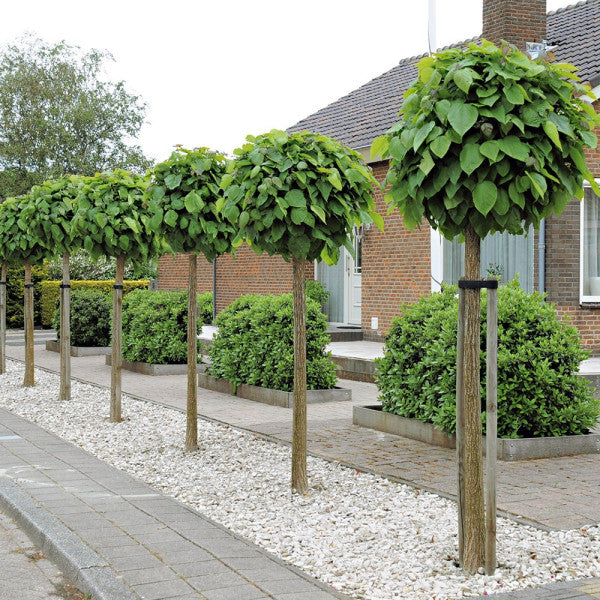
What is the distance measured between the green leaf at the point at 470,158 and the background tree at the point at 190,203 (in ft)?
11.7

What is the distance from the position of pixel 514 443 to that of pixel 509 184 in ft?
11.3

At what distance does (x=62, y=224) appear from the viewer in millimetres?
10859

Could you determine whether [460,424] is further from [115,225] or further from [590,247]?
[590,247]

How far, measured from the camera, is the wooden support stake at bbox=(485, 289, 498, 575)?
4.50 meters

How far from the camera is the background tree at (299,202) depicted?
6.01 m

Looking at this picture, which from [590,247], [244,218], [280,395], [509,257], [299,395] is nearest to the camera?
[244,218]

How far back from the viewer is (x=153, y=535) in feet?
17.1

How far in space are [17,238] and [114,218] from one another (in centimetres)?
383

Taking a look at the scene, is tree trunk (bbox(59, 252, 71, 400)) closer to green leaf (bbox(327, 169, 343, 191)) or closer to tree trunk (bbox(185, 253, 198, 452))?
Answer: tree trunk (bbox(185, 253, 198, 452))

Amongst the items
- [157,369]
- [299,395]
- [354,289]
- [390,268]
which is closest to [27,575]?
[299,395]

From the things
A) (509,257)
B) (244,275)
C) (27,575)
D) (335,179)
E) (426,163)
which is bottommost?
(27,575)

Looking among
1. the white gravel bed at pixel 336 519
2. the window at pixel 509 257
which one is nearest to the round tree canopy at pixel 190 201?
the white gravel bed at pixel 336 519

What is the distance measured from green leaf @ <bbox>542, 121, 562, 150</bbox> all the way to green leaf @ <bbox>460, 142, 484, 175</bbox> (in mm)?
349

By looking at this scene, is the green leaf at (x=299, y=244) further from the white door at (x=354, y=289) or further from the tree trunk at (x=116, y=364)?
Answer: the white door at (x=354, y=289)
